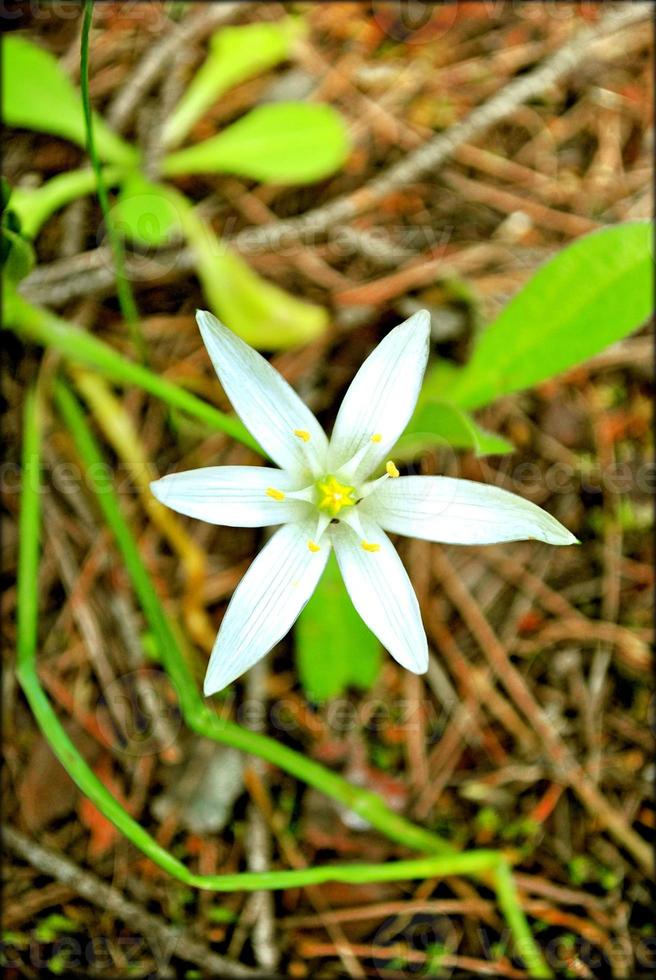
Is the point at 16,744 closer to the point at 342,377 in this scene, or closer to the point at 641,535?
the point at 342,377

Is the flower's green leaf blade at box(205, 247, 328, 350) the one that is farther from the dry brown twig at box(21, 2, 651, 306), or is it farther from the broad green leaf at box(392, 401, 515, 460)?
the broad green leaf at box(392, 401, 515, 460)

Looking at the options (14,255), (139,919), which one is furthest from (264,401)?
(139,919)

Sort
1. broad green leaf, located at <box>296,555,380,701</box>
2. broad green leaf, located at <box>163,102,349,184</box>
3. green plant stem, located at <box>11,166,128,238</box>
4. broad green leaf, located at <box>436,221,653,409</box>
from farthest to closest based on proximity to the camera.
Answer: broad green leaf, located at <box>163,102,349,184</box> < green plant stem, located at <box>11,166,128,238</box> < broad green leaf, located at <box>296,555,380,701</box> < broad green leaf, located at <box>436,221,653,409</box>

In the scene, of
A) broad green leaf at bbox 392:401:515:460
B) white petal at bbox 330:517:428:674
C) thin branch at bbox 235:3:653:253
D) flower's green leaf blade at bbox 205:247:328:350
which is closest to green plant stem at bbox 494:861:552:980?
white petal at bbox 330:517:428:674

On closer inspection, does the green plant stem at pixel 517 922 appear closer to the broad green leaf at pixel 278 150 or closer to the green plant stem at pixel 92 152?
the green plant stem at pixel 92 152

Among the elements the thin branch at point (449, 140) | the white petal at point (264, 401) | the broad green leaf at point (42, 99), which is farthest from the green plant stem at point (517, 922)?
the broad green leaf at point (42, 99)

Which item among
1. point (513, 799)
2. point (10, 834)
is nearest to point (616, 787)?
point (513, 799)

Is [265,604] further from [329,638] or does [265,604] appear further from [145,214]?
[145,214]
